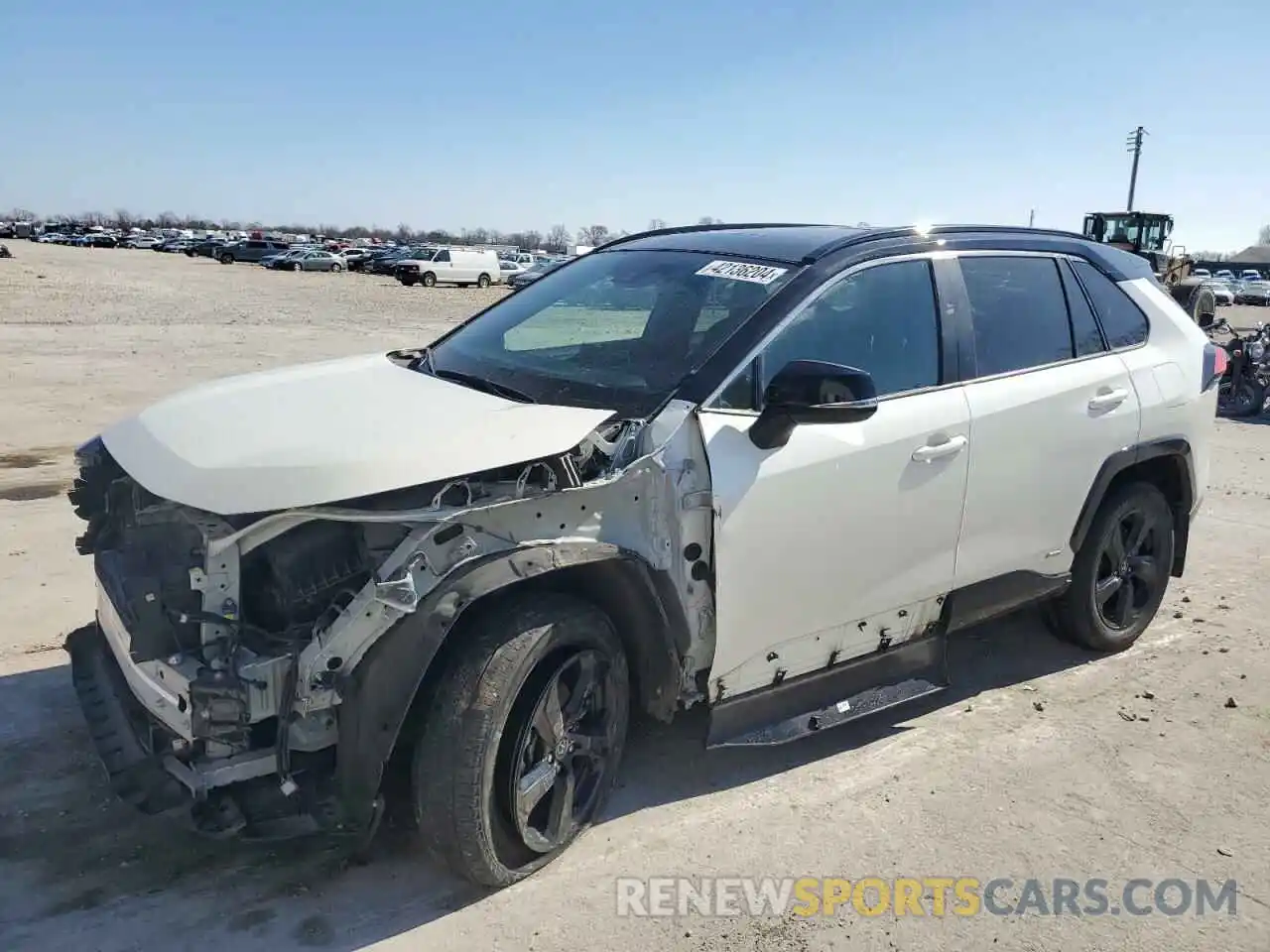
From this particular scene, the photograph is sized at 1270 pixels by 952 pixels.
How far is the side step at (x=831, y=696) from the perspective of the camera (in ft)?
10.8

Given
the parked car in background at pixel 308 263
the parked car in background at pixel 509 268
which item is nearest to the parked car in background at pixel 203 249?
the parked car in background at pixel 308 263

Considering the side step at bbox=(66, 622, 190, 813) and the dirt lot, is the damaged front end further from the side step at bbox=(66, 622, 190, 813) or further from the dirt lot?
the dirt lot

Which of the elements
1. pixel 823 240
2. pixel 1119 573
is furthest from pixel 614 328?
pixel 1119 573

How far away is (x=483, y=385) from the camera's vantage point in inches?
138

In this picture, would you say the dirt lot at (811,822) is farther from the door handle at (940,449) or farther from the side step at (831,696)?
the door handle at (940,449)

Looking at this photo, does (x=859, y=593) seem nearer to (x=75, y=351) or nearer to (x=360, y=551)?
(x=360, y=551)

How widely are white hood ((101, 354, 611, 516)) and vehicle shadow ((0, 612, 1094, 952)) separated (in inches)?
41.1

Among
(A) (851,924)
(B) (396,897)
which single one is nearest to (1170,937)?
(A) (851,924)

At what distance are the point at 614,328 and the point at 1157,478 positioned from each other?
3.00 metres

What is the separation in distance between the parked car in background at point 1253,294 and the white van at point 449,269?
41531 millimetres

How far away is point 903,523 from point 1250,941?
162cm

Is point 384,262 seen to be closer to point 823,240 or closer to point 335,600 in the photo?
point 823,240

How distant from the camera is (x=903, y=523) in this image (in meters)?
3.57

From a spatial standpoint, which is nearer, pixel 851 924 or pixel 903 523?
pixel 851 924
